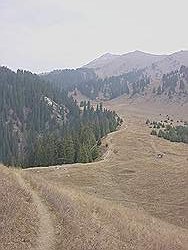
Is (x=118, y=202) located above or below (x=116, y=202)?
below

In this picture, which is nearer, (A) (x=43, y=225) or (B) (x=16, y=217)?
(B) (x=16, y=217)

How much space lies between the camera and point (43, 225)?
27656mm

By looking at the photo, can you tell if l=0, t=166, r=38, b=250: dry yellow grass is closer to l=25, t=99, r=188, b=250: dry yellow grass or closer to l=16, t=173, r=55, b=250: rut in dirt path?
l=16, t=173, r=55, b=250: rut in dirt path

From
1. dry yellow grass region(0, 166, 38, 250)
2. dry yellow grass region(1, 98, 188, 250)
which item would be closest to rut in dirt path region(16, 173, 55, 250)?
dry yellow grass region(1, 98, 188, 250)

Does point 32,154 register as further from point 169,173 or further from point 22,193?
point 22,193

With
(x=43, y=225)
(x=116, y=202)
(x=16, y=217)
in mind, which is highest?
(x=16, y=217)

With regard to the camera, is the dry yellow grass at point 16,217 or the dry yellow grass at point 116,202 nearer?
the dry yellow grass at point 16,217

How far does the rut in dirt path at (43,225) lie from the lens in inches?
996

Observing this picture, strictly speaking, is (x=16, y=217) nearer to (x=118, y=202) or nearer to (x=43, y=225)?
(x=43, y=225)

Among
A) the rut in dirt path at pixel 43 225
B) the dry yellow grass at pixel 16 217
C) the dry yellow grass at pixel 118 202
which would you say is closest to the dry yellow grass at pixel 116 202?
the dry yellow grass at pixel 118 202

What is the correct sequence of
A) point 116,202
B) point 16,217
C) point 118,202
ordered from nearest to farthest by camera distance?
point 16,217, point 116,202, point 118,202

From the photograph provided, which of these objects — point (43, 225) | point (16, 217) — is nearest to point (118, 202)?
point (43, 225)

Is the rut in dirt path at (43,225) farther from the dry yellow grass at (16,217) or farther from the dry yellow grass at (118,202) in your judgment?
the dry yellow grass at (118,202)

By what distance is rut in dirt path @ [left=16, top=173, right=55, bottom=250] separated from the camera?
83.0ft
